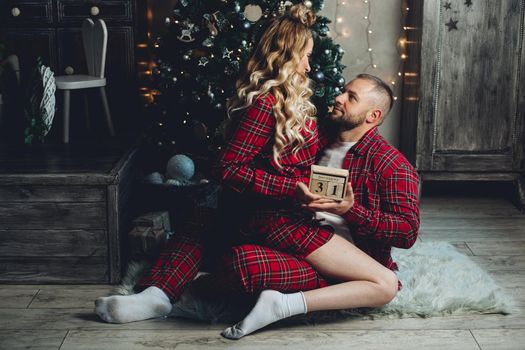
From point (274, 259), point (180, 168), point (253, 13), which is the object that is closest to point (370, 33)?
point (253, 13)

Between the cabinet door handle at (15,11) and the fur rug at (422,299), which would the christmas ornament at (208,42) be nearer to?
the fur rug at (422,299)

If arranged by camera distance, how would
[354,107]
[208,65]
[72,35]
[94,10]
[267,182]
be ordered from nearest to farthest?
[267,182] < [354,107] < [208,65] < [94,10] < [72,35]

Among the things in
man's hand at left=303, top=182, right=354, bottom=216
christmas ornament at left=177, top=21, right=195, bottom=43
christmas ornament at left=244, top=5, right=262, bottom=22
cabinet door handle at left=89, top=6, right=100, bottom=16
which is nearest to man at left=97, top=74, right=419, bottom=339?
man's hand at left=303, top=182, right=354, bottom=216

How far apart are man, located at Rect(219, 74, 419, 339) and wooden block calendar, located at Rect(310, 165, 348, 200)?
32mm

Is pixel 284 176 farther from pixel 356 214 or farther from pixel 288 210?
pixel 356 214

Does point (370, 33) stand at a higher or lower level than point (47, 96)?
higher

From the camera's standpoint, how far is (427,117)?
4.20 meters

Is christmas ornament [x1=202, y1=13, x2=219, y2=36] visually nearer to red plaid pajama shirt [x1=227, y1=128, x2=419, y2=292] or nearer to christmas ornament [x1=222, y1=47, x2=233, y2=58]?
christmas ornament [x1=222, y1=47, x2=233, y2=58]

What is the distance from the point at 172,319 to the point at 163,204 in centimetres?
114

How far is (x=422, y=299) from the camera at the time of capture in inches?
110

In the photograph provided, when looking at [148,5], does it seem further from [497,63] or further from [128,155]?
[497,63]

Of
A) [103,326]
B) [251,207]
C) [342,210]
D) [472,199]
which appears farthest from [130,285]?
[472,199]

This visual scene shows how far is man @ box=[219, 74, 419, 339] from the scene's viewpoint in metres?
2.50

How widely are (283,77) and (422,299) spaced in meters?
1.05
